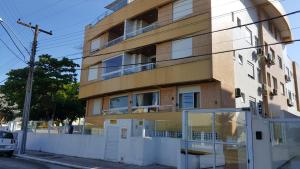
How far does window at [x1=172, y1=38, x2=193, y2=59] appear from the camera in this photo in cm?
1859

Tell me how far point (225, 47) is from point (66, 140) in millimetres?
12996

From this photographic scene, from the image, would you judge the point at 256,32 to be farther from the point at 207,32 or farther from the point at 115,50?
the point at 115,50

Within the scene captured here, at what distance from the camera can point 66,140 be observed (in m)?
20.6

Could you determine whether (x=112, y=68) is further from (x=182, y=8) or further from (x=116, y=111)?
(x=182, y=8)

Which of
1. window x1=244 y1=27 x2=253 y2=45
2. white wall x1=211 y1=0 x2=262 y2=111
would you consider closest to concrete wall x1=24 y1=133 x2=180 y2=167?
white wall x1=211 y1=0 x2=262 y2=111

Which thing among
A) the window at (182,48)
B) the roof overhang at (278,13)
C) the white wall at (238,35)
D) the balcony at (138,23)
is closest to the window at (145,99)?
the window at (182,48)

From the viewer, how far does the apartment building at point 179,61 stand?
17.8 meters

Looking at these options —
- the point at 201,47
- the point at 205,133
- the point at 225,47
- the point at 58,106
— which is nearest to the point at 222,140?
the point at 205,133

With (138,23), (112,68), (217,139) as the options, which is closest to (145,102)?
(112,68)

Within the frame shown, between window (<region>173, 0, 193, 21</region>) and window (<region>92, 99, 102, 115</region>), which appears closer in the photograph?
window (<region>173, 0, 193, 21</region>)

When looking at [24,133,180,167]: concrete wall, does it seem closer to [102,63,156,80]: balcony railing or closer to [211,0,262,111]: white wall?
[102,63,156,80]: balcony railing

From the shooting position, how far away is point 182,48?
1906 cm

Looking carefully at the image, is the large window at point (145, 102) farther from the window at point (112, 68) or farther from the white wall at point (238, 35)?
the white wall at point (238, 35)

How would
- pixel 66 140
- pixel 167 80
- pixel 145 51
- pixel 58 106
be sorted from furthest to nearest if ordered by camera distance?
pixel 58 106 < pixel 145 51 < pixel 66 140 < pixel 167 80
